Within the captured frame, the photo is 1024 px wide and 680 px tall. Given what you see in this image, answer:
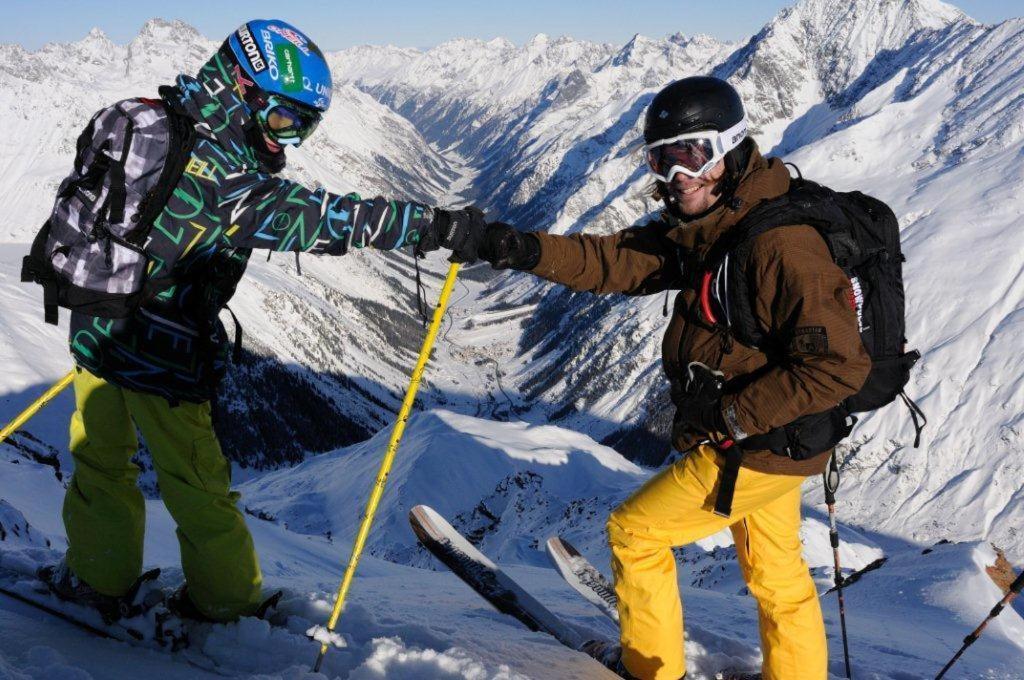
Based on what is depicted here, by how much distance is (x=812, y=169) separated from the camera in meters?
174

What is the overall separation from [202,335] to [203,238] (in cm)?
76

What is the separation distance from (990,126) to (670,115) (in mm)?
179827

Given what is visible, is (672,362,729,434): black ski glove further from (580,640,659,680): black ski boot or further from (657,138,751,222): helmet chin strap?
(580,640,659,680): black ski boot

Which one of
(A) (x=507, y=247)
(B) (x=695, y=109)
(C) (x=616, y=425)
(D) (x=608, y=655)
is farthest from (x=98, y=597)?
(C) (x=616, y=425)

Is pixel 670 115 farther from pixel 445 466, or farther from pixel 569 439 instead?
pixel 569 439

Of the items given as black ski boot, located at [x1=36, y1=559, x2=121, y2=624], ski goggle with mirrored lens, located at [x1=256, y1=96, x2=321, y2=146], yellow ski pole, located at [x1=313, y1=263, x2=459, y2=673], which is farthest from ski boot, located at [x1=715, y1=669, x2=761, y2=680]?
ski goggle with mirrored lens, located at [x1=256, y1=96, x2=321, y2=146]

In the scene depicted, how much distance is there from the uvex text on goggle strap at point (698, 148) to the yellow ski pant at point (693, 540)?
1951 millimetres

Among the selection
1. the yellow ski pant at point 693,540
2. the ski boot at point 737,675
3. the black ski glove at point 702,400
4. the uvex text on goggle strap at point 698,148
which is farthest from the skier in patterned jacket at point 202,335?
the ski boot at point 737,675

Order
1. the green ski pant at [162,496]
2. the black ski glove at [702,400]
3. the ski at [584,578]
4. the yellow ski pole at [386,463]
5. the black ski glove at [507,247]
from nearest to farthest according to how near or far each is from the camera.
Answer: the black ski glove at [702,400]
the green ski pant at [162,496]
the yellow ski pole at [386,463]
the black ski glove at [507,247]
the ski at [584,578]

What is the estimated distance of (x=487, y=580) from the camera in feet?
23.2

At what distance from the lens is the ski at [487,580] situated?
6.33 metres

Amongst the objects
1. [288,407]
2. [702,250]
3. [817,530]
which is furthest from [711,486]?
[288,407]

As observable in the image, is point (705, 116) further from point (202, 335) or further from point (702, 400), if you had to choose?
point (202, 335)

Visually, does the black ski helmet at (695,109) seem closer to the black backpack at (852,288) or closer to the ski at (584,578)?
the black backpack at (852,288)
